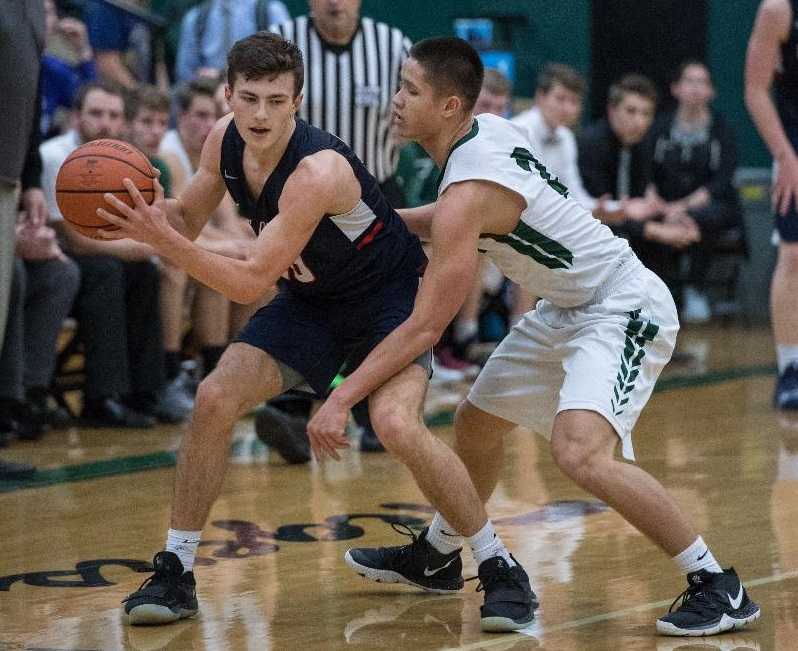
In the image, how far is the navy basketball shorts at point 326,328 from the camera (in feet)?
15.2

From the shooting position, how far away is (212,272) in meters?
4.16

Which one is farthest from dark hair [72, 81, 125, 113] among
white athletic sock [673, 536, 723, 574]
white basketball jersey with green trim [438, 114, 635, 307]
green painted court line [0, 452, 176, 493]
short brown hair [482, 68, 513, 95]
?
white athletic sock [673, 536, 723, 574]

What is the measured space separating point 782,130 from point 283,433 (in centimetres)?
289

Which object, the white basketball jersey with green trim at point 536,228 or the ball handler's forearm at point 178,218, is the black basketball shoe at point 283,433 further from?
the white basketball jersey with green trim at point 536,228

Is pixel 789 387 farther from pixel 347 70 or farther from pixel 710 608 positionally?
pixel 710 608

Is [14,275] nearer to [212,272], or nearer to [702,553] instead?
[212,272]

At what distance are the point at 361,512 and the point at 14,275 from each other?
2.13 metres

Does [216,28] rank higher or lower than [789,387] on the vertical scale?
higher

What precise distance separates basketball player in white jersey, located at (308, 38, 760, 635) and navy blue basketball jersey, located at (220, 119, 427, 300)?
24cm

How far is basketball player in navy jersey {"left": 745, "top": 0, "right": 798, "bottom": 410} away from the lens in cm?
763

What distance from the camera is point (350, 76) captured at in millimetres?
7180

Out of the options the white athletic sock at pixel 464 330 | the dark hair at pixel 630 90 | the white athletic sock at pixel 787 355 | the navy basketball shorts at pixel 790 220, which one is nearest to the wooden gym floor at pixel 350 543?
the white athletic sock at pixel 787 355

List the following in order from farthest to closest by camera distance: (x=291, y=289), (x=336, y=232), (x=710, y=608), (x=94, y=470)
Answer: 1. (x=94, y=470)
2. (x=291, y=289)
3. (x=336, y=232)
4. (x=710, y=608)

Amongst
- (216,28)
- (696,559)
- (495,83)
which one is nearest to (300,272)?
(696,559)
